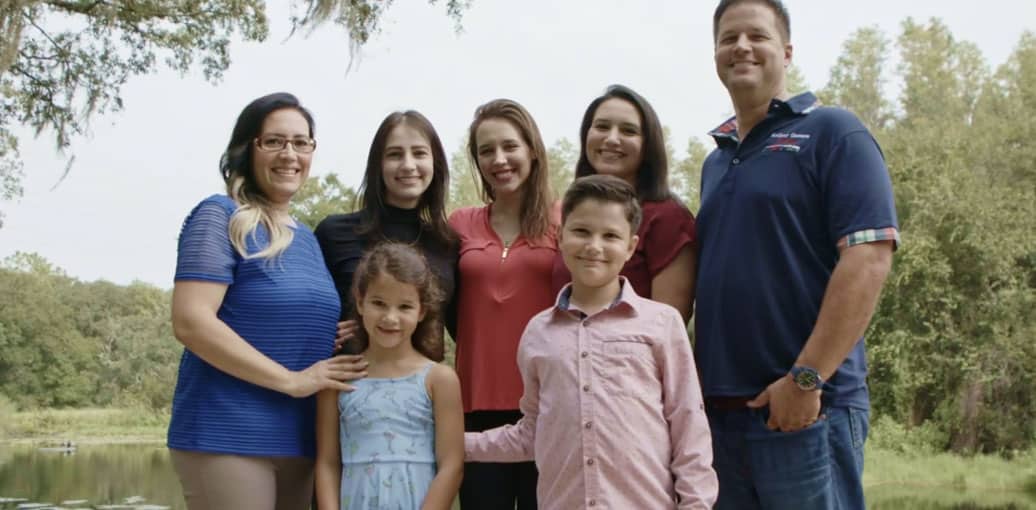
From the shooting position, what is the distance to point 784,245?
7.80ft

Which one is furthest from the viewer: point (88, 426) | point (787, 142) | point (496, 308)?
point (88, 426)

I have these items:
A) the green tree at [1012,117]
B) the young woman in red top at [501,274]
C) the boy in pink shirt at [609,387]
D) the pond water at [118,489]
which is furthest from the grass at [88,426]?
the boy in pink shirt at [609,387]

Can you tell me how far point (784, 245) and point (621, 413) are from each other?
58 cm

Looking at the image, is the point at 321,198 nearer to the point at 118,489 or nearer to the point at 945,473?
the point at 118,489

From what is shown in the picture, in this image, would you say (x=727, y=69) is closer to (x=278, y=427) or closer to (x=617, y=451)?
(x=617, y=451)

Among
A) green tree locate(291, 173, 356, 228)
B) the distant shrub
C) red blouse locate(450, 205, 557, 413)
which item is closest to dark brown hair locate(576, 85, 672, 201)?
red blouse locate(450, 205, 557, 413)

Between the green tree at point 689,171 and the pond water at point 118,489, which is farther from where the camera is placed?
the green tree at point 689,171

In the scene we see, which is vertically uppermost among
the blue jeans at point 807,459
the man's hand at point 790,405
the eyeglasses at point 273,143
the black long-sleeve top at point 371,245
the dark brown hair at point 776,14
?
the dark brown hair at point 776,14

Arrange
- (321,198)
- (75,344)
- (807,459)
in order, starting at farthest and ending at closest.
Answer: (75,344), (321,198), (807,459)

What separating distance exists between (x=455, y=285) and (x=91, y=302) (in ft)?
98.3

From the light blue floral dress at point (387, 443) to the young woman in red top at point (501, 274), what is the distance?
302 mm

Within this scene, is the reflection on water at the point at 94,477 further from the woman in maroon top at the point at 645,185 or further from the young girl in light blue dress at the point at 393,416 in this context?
the woman in maroon top at the point at 645,185

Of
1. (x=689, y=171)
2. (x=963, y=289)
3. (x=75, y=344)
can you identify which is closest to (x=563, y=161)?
(x=689, y=171)

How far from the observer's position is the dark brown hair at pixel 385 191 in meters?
3.12
